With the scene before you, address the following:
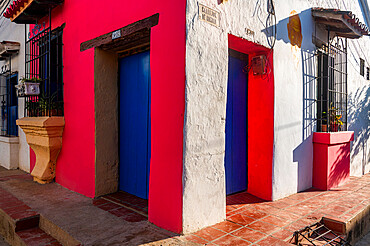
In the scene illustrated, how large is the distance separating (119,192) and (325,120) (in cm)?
470

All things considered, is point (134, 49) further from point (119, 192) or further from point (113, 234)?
point (113, 234)

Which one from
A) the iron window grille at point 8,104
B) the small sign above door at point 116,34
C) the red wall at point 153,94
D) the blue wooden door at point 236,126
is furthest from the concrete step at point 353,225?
the iron window grille at point 8,104

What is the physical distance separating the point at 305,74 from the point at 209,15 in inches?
116

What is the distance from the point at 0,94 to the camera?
8.42 metres

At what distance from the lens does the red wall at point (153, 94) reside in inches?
126

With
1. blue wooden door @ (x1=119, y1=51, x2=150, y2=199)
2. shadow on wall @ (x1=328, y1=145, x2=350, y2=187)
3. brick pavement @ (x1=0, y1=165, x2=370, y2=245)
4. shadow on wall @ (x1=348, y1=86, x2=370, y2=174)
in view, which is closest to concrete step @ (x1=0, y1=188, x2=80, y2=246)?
brick pavement @ (x1=0, y1=165, x2=370, y2=245)

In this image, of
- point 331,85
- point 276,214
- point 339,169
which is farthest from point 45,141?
point 331,85

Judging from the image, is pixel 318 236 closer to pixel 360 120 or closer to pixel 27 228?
pixel 27 228

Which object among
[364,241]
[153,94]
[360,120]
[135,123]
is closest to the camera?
[153,94]

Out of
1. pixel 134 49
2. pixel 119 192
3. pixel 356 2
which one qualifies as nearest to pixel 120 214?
pixel 119 192

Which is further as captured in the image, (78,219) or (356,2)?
(356,2)

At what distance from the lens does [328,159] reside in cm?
543

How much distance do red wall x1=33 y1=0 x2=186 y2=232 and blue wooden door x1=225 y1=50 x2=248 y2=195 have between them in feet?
4.99

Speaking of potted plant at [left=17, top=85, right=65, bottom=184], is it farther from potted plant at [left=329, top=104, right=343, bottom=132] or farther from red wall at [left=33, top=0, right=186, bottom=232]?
potted plant at [left=329, top=104, right=343, bottom=132]
